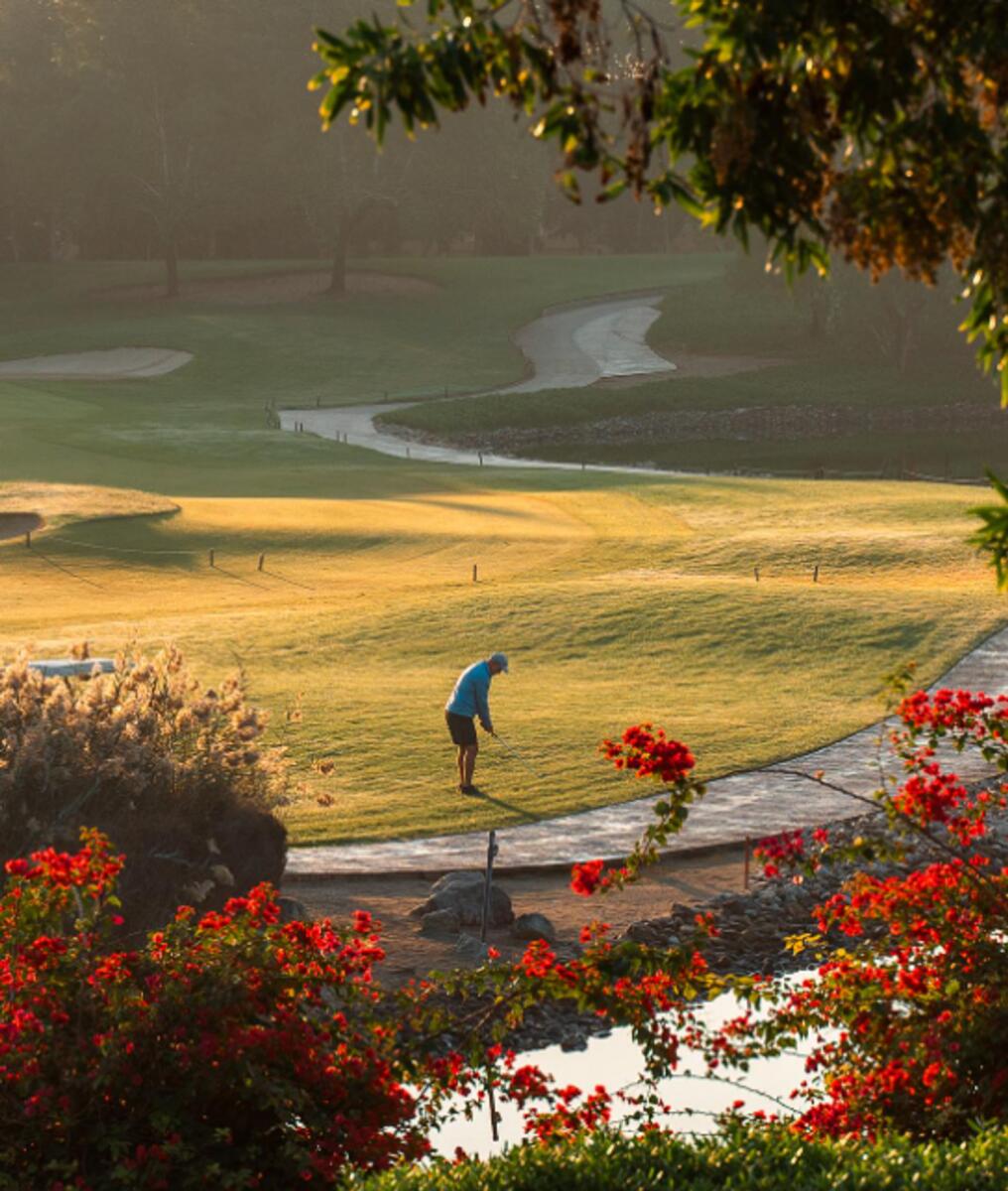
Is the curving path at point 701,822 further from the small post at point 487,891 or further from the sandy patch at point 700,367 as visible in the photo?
the sandy patch at point 700,367

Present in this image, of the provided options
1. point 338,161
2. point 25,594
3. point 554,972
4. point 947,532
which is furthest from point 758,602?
point 338,161

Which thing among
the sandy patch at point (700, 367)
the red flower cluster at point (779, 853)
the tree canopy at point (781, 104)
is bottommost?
the sandy patch at point (700, 367)

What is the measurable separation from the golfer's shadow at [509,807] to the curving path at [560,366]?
3217cm

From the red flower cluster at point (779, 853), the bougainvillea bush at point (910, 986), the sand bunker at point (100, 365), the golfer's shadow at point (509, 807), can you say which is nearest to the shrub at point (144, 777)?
the golfer's shadow at point (509, 807)

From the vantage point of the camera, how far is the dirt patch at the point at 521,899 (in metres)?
16.0

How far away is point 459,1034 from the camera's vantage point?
1415cm

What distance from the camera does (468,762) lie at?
21094 mm

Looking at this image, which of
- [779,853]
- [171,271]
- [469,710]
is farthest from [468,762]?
[171,271]

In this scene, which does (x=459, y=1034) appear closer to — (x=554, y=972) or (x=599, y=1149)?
(x=554, y=972)

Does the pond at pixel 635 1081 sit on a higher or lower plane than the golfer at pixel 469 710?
lower

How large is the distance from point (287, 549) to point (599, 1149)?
3074cm

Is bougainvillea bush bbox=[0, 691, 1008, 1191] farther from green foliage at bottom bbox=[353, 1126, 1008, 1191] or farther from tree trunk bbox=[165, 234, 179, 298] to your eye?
tree trunk bbox=[165, 234, 179, 298]

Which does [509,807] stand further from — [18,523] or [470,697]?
[18,523]

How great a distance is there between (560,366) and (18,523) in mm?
49060
